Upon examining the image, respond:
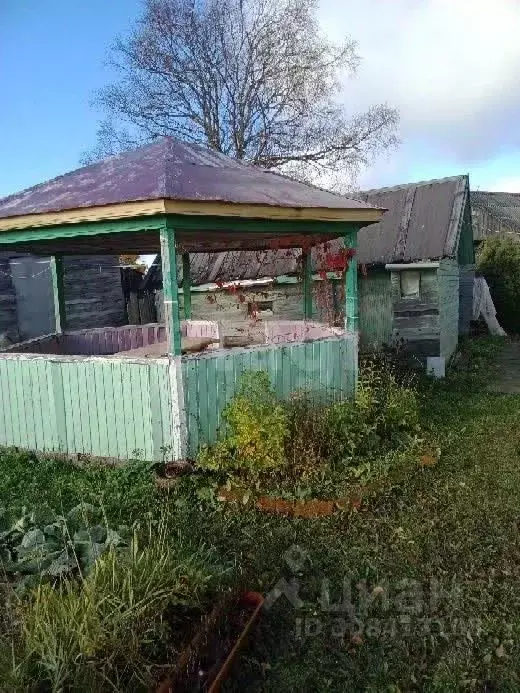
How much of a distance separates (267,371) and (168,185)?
216 cm

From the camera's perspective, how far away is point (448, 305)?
12836 mm

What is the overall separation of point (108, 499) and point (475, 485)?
3.35 metres

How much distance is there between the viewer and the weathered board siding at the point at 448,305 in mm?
11656

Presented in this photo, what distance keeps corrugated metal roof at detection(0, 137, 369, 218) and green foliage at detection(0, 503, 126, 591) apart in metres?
2.77

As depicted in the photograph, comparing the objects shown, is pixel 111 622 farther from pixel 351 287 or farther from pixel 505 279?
pixel 505 279

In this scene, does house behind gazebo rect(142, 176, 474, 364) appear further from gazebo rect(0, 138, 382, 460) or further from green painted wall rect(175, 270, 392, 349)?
gazebo rect(0, 138, 382, 460)

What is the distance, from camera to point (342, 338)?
6.87 meters

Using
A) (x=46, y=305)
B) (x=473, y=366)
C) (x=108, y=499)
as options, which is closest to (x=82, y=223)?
(x=108, y=499)

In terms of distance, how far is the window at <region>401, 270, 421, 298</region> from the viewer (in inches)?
450

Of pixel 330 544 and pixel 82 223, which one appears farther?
pixel 82 223

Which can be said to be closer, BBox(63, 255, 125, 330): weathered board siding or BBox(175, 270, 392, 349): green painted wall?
BBox(175, 270, 392, 349): green painted wall

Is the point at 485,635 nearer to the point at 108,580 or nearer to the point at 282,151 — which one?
the point at 108,580

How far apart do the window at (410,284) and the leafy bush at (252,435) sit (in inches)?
256

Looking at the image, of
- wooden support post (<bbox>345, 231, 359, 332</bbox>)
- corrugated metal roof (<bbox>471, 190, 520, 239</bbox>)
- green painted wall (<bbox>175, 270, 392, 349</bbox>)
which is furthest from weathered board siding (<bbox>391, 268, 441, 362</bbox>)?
corrugated metal roof (<bbox>471, 190, 520, 239</bbox>)
